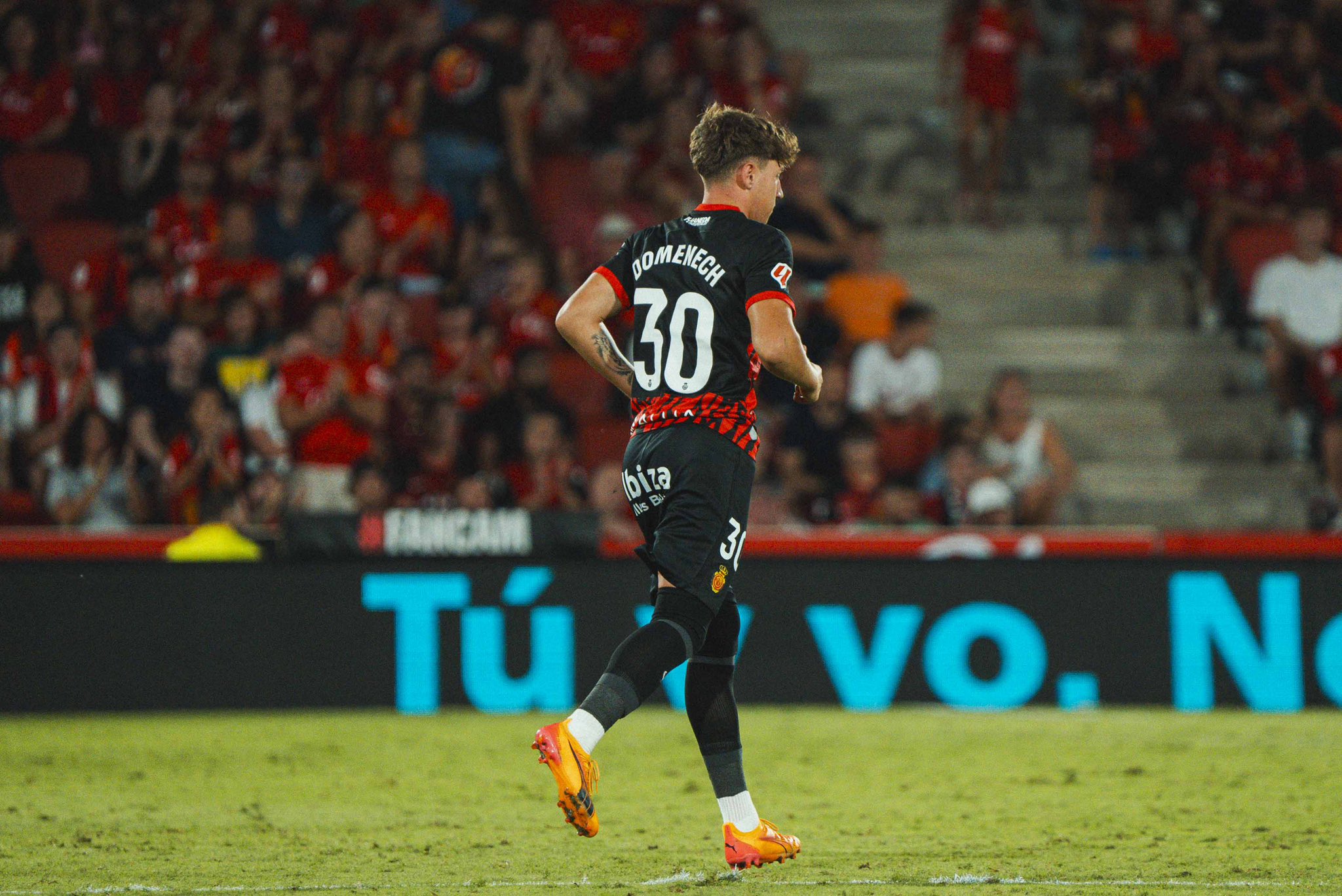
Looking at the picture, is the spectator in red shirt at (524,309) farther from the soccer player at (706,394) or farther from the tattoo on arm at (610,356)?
the soccer player at (706,394)

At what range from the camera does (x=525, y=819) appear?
611cm

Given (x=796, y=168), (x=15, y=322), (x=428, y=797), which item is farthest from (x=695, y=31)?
(x=428, y=797)

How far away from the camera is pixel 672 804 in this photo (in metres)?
6.50

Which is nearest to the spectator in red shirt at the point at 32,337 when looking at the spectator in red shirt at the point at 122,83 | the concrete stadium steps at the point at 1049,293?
the spectator in red shirt at the point at 122,83

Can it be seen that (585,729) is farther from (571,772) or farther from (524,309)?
(524,309)

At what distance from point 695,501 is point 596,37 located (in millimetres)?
9792

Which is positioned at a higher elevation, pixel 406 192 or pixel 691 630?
pixel 406 192

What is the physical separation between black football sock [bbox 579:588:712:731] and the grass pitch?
0.54m

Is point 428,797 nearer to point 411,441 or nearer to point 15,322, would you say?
point 411,441

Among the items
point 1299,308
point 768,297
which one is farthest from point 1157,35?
point 768,297

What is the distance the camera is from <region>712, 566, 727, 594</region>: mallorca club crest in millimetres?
4898

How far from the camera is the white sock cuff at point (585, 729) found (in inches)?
181

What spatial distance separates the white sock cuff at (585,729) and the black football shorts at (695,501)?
1.56 ft

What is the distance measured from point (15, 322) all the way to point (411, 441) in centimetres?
310
